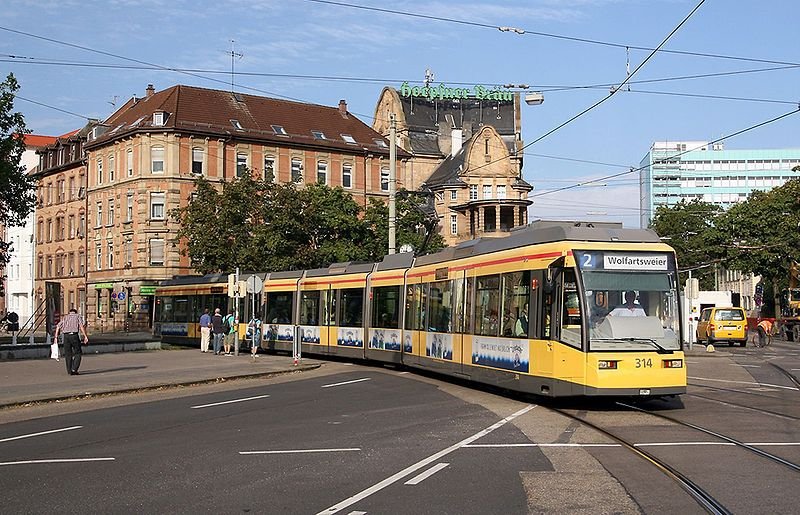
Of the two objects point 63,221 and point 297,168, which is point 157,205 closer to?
point 297,168

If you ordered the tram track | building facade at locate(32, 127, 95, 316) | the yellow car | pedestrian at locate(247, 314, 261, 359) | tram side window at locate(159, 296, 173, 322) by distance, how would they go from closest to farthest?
the tram track
pedestrian at locate(247, 314, 261, 359)
tram side window at locate(159, 296, 173, 322)
the yellow car
building facade at locate(32, 127, 95, 316)

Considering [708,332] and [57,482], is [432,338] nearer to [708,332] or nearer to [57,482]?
[57,482]

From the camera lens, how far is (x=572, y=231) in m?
18.0

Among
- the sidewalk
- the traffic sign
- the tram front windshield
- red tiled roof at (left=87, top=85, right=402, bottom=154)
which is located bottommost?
the sidewalk

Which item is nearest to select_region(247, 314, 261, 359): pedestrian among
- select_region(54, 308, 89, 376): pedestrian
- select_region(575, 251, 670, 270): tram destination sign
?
select_region(54, 308, 89, 376): pedestrian

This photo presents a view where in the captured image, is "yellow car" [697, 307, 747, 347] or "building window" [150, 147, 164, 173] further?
"building window" [150, 147, 164, 173]

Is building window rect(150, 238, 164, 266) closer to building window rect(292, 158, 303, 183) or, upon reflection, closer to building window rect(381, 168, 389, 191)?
building window rect(292, 158, 303, 183)

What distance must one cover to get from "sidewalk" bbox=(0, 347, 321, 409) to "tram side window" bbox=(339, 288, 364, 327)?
6.10 ft

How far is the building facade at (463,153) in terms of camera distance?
9894 cm

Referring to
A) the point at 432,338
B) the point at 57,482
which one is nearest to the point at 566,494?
the point at 57,482

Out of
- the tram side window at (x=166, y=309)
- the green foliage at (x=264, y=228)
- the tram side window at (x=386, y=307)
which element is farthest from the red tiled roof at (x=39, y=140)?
the tram side window at (x=386, y=307)

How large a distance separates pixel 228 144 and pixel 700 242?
37161 millimetres

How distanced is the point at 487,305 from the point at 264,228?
3705cm

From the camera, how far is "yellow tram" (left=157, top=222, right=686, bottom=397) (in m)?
17.1
